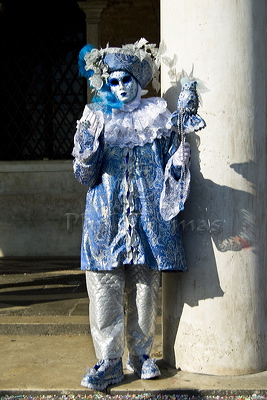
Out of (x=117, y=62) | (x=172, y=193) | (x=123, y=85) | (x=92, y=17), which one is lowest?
(x=172, y=193)

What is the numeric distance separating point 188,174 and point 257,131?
50cm

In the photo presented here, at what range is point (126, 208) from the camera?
3.26 meters

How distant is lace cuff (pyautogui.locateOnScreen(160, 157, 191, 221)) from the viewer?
318 cm

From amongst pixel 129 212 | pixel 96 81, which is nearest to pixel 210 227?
pixel 129 212

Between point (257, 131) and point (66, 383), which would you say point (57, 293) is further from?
point (257, 131)

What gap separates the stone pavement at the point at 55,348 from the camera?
325 centimetres

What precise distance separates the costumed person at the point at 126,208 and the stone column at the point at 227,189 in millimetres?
182

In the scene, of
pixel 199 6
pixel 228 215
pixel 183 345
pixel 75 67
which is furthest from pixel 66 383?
pixel 75 67

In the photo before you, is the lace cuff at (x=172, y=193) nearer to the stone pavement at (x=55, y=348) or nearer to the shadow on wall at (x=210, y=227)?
the shadow on wall at (x=210, y=227)

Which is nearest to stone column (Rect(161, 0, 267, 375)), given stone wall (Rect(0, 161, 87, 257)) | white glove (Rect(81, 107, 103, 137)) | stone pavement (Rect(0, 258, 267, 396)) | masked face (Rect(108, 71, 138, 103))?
stone pavement (Rect(0, 258, 267, 396))

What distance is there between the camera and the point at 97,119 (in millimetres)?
3170

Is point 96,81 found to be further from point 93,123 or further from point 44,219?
point 44,219

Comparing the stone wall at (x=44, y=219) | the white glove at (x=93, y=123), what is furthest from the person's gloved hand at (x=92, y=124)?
the stone wall at (x=44, y=219)

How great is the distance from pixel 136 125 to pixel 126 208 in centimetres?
43
